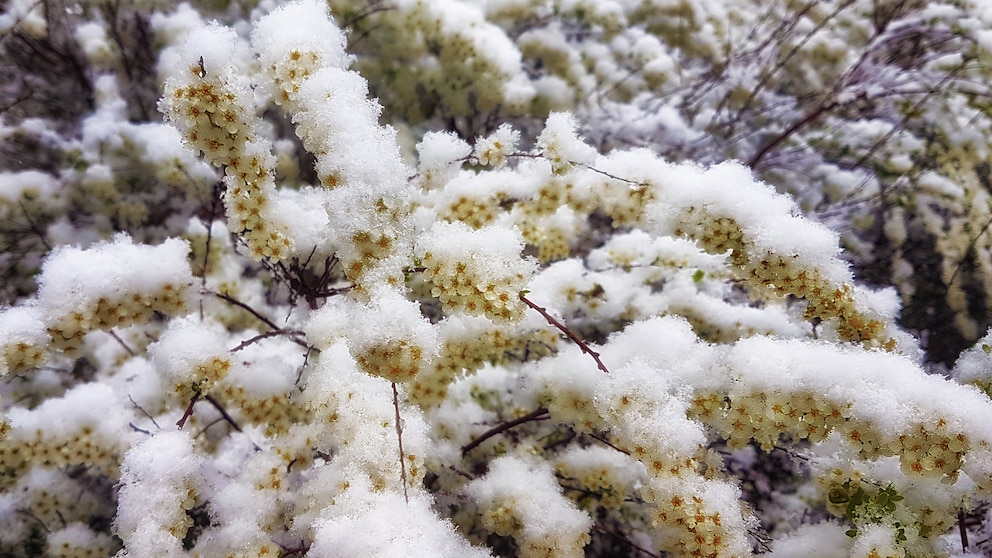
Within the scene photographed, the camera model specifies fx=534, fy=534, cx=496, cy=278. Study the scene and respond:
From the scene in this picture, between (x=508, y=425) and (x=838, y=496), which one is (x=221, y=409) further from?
(x=838, y=496)

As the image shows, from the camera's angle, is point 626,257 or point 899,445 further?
point 626,257

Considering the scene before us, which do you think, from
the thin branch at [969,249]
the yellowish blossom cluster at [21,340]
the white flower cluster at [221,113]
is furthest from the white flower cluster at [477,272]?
the thin branch at [969,249]

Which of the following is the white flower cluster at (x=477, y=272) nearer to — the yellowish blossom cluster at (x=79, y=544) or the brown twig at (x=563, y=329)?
the brown twig at (x=563, y=329)

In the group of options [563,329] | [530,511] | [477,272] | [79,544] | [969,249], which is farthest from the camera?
[969,249]

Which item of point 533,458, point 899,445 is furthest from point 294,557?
point 899,445

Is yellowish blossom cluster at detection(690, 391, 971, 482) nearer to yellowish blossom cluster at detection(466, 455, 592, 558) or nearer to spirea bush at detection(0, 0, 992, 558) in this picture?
spirea bush at detection(0, 0, 992, 558)

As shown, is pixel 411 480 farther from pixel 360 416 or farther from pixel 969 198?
pixel 969 198

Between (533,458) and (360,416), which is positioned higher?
(533,458)

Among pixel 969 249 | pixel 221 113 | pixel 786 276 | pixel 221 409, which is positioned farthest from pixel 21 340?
pixel 969 249

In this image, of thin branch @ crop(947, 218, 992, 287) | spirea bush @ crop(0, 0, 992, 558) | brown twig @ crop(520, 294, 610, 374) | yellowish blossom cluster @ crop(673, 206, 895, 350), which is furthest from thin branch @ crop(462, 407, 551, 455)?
thin branch @ crop(947, 218, 992, 287)
